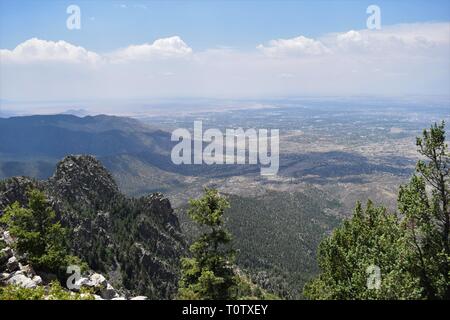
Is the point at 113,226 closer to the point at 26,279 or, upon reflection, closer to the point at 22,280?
the point at 26,279

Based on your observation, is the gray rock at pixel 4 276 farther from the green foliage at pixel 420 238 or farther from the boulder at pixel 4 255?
the green foliage at pixel 420 238

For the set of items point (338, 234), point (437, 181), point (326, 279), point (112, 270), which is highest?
point (437, 181)

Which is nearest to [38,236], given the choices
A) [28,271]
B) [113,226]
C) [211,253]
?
[28,271]

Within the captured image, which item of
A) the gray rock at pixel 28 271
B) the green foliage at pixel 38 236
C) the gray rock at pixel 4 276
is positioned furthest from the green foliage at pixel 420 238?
the gray rock at pixel 4 276

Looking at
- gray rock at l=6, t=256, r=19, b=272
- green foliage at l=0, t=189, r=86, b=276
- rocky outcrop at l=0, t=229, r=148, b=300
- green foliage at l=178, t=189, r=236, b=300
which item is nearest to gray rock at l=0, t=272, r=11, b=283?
rocky outcrop at l=0, t=229, r=148, b=300
